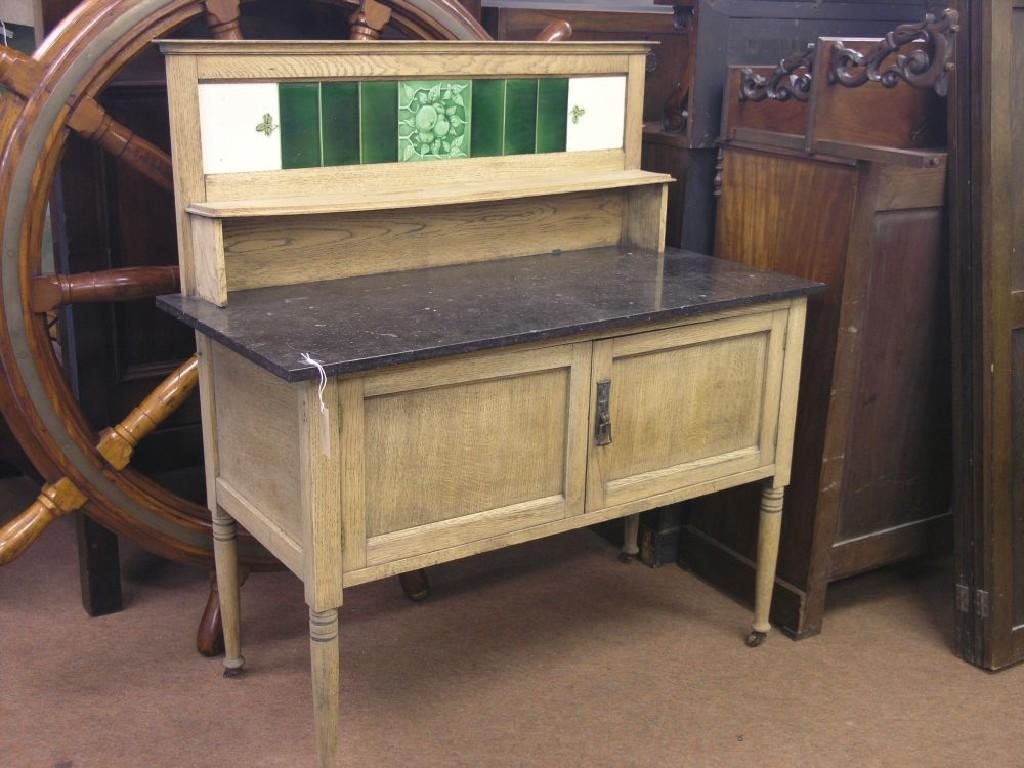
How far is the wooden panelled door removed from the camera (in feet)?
8.00

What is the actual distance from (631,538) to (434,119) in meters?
1.24

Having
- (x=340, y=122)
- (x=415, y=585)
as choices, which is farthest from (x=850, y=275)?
(x=415, y=585)

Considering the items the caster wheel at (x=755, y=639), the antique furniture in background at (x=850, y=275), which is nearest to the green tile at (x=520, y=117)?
the antique furniture in background at (x=850, y=275)

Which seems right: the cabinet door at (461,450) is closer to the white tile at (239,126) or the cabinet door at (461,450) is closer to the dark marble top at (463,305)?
the dark marble top at (463,305)

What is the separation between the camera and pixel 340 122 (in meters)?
2.34

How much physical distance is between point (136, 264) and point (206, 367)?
613 mm

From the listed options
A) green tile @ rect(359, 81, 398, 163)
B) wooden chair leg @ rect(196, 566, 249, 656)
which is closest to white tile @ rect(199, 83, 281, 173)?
green tile @ rect(359, 81, 398, 163)

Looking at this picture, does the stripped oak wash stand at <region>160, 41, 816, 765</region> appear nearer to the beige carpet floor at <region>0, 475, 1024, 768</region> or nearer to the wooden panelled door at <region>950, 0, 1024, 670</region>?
the beige carpet floor at <region>0, 475, 1024, 768</region>

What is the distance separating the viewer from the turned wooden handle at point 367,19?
2.61 meters

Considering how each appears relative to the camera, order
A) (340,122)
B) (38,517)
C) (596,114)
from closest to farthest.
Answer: (340,122), (38,517), (596,114)

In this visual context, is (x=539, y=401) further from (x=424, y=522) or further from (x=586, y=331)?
(x=424, y=522)

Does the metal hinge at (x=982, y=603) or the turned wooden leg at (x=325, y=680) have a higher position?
the turned wooden leg at (x=325, y=680)

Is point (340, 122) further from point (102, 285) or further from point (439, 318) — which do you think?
point (102, 285)

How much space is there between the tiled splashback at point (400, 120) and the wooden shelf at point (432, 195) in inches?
2.5
